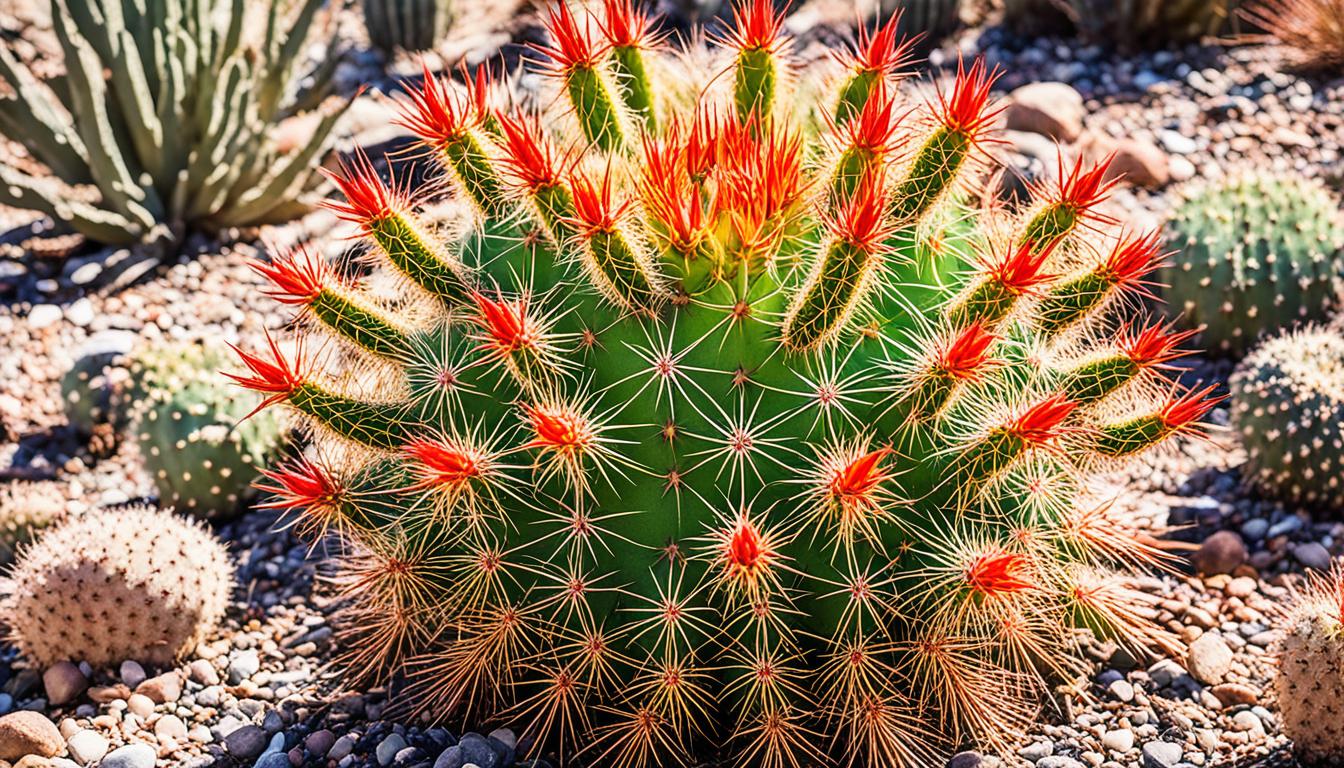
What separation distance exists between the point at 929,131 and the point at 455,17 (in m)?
5.42

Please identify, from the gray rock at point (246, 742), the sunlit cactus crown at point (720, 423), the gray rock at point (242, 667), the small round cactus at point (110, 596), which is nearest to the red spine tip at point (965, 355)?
the sunlit cactus crown at point (720, 423)

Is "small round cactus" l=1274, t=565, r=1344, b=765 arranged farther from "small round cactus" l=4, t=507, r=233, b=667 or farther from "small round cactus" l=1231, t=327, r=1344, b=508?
"small round cactus" l=4, t=507, r=233, b=667

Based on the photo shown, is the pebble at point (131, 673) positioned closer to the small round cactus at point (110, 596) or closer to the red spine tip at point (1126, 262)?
the small round cactus at point (110, 596)

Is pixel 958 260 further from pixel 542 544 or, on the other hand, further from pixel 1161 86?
pixel 1161 86

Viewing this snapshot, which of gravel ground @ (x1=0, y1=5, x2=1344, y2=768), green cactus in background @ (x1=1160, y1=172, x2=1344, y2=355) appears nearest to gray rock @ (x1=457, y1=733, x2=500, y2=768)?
gravel ground @ (x1=0, y1=5, x2=1344, y2=768)

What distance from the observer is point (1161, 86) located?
632cm

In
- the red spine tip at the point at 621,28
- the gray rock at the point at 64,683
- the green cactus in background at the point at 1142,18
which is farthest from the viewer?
the green cactus in background at the point at 1142,18

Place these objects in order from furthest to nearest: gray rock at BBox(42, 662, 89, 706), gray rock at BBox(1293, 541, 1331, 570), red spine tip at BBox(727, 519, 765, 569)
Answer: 1. gray rock at BBox(1293, 541, 1331, 570)
2. gray rock at BBox(42, 662, 89, 706)
3. red spine tip at BBox(727, 519, 765, 569)

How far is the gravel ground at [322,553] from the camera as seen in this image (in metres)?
2.92

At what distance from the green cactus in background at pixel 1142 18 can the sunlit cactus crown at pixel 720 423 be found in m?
4.41

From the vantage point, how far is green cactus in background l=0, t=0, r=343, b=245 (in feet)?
16.3

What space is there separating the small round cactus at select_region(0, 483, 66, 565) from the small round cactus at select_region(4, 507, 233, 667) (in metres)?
0.47

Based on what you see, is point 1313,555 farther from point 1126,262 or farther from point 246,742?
point 246,742

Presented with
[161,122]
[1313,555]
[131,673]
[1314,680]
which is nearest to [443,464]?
[131,673]
